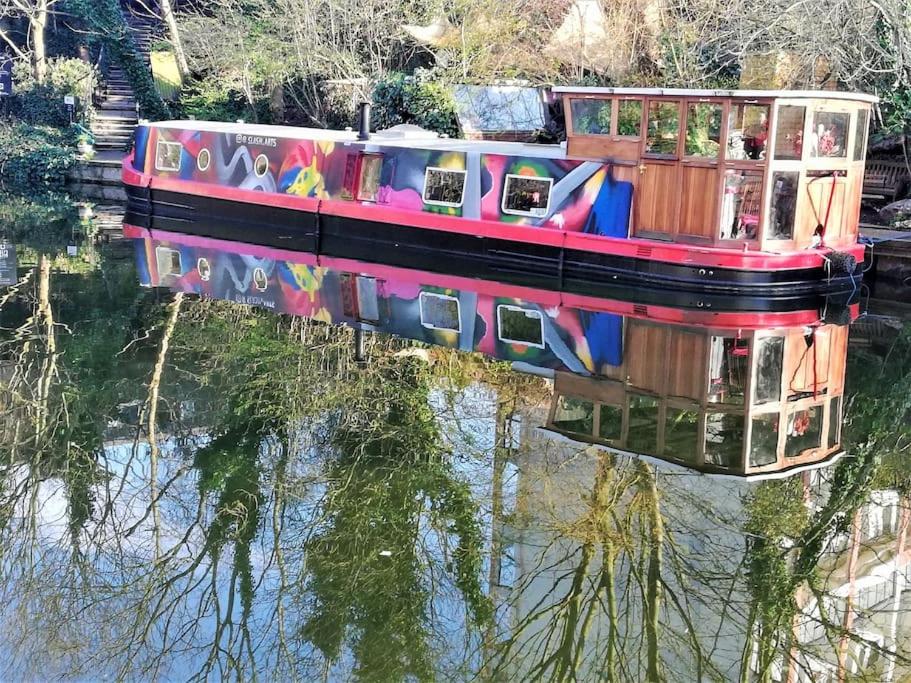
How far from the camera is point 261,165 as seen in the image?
637 inches

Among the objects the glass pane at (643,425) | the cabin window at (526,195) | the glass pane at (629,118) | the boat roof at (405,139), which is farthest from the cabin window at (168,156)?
the glass pane at (643,425)

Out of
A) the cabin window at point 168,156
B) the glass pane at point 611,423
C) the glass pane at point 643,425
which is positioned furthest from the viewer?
the cabin window at point 168,156

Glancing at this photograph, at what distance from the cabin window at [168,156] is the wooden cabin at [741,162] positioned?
717 cm

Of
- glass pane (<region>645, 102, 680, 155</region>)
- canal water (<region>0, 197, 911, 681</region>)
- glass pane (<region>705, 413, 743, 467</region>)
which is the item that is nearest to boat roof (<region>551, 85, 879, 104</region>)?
glass pane (<region>645, 102, 680, 155</region>)

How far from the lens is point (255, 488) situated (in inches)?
256

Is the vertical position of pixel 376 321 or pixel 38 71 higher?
pixel 38 71

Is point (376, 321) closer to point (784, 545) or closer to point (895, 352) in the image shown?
point (895, 352)

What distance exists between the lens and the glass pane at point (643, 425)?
739 cm

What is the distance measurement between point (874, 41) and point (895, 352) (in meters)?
5.27

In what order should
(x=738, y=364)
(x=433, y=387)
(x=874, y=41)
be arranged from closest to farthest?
1. (x=433, y=387)
2. (x=738, y=364)
3. (x=874, y=41)

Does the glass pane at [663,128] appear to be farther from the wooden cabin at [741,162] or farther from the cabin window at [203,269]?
the cabin window at [203,269]

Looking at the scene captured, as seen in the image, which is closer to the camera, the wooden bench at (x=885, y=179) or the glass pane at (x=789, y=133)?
the glass pane at (x=789, y=133)

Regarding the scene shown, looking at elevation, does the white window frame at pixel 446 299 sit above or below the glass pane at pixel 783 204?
below

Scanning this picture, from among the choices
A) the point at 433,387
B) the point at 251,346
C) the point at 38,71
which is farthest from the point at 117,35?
the point at 433,387
